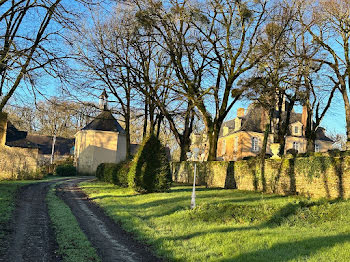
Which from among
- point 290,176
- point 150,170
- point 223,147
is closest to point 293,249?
point 290,176

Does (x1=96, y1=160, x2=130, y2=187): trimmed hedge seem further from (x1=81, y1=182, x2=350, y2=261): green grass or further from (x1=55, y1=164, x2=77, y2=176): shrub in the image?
(x1=55, y1=164, x2=77, y2=176): shrub

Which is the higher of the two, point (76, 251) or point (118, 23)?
point (118, 23)

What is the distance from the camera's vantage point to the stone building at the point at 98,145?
153 feet

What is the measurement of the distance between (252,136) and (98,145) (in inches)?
848

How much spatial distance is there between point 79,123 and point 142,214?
172 feet

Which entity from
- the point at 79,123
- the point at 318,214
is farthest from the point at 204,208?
the point at 79,123

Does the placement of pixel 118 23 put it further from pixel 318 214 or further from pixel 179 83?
pixel 318 214

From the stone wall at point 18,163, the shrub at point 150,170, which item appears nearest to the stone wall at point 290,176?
the shrub at point 150,170

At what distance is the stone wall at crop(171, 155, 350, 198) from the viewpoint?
14.5 m

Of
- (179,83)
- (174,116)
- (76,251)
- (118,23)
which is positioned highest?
(118,23)

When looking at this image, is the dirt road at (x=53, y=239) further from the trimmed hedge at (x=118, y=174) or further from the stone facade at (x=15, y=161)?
the stone facade at (x=15, y=161)

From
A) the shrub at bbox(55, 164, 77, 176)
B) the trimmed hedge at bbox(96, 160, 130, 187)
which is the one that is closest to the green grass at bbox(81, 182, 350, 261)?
the trimmed hedge at bbox(96, 160, 130, 187)

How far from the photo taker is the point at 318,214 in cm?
1068

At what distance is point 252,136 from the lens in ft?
160
